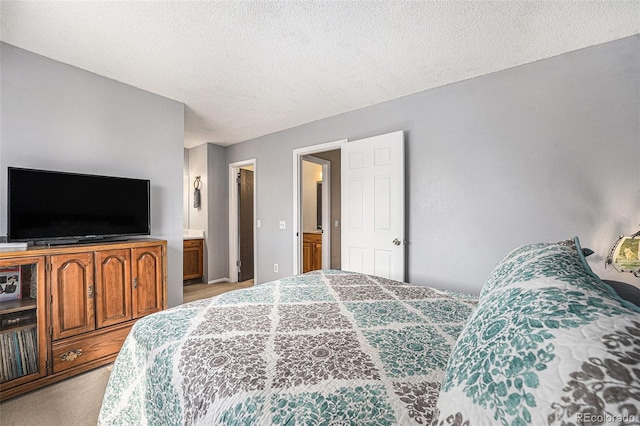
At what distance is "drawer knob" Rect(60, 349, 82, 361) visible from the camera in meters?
2.04

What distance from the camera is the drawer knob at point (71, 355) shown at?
80.1 inches

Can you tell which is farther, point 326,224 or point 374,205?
point 326,224

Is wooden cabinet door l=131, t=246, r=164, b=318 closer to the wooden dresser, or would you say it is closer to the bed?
the wooden dresser

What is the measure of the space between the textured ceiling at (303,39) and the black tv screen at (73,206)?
1.02 meters

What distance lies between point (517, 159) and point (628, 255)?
1.03m

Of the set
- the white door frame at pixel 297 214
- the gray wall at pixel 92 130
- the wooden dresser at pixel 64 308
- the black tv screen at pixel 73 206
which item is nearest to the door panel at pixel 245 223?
the white door frame at pixel 297 214

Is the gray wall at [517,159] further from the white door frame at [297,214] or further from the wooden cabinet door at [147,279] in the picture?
the wooden cabinet door at [147,279]

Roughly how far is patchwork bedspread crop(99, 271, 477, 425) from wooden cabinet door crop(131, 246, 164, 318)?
51.1 inches

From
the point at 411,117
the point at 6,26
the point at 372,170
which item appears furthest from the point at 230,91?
the point at 411,117

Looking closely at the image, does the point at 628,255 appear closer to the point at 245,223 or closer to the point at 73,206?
the point at 73,206

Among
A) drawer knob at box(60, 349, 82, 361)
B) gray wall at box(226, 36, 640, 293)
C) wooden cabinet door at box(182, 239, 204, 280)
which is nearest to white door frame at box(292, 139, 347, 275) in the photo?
gray wall at box(226, 36, 640, 293)

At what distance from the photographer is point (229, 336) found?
1077 millimetres

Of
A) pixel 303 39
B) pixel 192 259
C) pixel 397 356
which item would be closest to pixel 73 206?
pixel 303 39

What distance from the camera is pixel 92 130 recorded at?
252 cm
